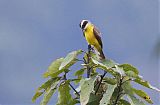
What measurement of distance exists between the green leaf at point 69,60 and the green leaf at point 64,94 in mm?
70

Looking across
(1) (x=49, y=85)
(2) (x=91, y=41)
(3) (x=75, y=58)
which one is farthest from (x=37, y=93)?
(2) (x=91, y=41)

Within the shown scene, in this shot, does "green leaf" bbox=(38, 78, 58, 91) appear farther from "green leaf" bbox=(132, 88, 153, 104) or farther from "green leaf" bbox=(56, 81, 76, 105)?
"green leaf" bbox=(132, 88, 153, 104)

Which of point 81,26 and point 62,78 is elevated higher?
point 81,26

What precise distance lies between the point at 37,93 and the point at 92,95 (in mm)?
252

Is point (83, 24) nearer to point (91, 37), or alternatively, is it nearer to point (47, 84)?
point (91, 37)

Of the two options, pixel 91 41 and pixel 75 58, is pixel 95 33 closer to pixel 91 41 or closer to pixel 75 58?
pixel 91 41

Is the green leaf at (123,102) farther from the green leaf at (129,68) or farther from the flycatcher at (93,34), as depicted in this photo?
the flycatcher at (93,34)

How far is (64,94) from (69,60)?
0.52 feet

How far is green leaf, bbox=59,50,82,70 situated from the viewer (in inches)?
36.1

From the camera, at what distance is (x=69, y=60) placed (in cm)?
92

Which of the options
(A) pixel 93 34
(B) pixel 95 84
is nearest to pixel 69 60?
(B) pixel 95 84

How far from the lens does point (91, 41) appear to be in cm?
118

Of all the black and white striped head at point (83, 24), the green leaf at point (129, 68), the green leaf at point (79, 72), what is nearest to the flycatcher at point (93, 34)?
the black and white striped head at point (83, 24)

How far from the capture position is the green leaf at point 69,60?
0.92 metres
